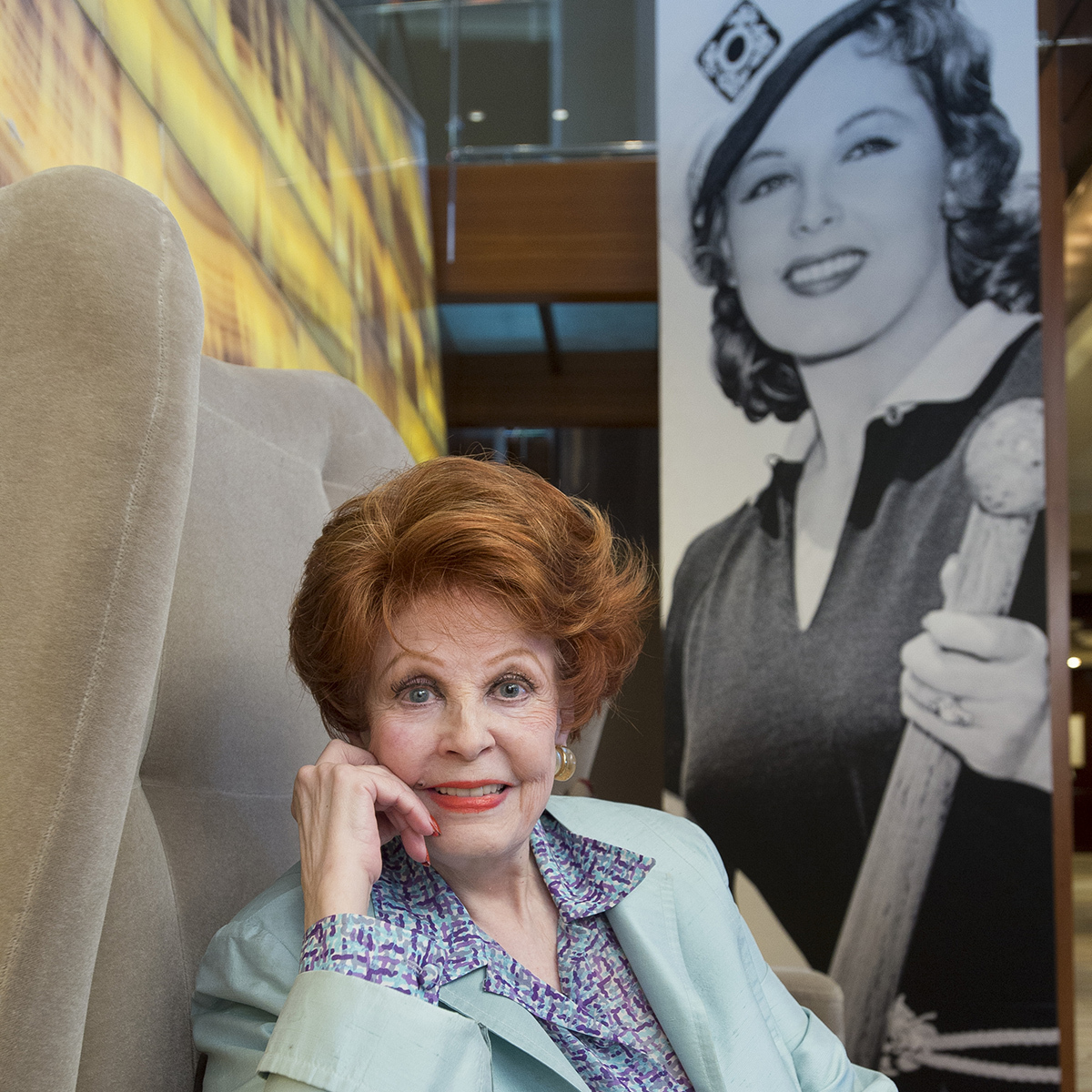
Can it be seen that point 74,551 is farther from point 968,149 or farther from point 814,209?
point 968,149

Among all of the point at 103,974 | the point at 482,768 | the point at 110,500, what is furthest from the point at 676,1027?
the point at 110,500

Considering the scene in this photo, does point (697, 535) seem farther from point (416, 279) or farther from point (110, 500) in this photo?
point (110, 500)

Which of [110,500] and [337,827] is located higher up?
[110,500]

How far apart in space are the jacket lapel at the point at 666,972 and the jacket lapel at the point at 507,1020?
0.56 feet

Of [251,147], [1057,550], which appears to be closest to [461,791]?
[251,147]

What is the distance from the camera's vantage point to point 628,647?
4.37 feet

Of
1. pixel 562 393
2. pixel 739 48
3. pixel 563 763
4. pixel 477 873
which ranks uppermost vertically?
pixel 739 48

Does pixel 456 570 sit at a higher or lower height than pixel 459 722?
higher

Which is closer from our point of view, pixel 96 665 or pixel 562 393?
pixel 96 665

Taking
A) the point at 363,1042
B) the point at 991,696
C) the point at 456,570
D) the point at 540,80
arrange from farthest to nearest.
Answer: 1. the point at 540,80
2. the point at 991,696
3. the point at 456,570
4. the point at 363,1042

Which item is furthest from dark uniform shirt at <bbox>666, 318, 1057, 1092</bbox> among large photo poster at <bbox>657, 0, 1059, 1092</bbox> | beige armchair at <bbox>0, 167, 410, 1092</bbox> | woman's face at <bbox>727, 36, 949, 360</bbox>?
beige armchair at <bbox>0, 167, 410, 1092</bbox>

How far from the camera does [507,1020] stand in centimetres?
101

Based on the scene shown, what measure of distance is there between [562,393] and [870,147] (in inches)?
74.1

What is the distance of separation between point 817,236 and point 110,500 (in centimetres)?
325
